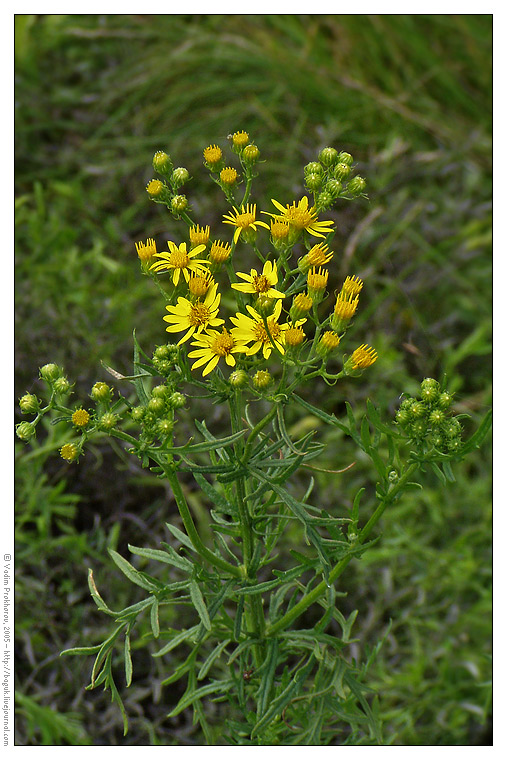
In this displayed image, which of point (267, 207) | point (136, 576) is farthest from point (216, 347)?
point (267, 207)

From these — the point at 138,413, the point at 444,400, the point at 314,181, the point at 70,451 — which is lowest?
the point at 70,451

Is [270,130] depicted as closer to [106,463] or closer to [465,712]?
[106,463]

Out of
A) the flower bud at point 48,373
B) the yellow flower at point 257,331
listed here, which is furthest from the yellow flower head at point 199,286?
the flower bud at point 48,373

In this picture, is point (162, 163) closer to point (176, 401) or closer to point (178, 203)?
point (178, 203)

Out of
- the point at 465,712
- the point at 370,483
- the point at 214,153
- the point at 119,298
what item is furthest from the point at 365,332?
the point at 214,153

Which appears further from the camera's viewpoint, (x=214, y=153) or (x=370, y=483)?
(x=370, y=483)

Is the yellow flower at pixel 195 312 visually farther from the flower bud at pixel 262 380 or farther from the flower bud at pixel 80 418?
the flower bud at pixel 80 418
